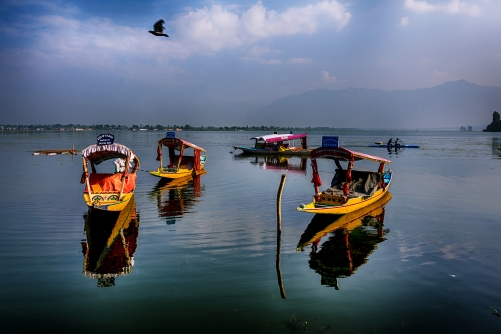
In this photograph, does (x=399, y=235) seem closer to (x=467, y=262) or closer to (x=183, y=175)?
(x=467, y=262)

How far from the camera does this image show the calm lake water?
28.0ft

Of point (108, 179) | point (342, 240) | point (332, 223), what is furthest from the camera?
point (108, 179)

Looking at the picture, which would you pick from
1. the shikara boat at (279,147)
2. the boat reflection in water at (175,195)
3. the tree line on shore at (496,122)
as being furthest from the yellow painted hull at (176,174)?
the tree line on shore at (496,122)

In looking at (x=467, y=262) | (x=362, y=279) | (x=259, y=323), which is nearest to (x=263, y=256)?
(x=362, y=279)

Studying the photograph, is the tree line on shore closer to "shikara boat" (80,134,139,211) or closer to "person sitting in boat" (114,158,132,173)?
"person sitting in boat" (114,158,132,173)

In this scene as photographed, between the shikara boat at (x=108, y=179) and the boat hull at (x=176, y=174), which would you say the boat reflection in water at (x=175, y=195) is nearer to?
the boat hull at (x=176, y=174)

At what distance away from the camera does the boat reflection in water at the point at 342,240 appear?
11.5 m

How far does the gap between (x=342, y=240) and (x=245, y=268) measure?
15.2 ft

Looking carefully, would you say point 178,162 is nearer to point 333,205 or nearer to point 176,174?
point 176,174

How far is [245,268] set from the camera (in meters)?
11.4

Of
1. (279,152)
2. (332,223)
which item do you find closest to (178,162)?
(332,223)

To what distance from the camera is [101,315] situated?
8.59 m

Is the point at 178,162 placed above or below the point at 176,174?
above

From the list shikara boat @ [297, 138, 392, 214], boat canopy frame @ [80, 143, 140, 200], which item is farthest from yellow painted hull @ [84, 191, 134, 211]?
shikara boat @ [297, 138, 392, 214]
